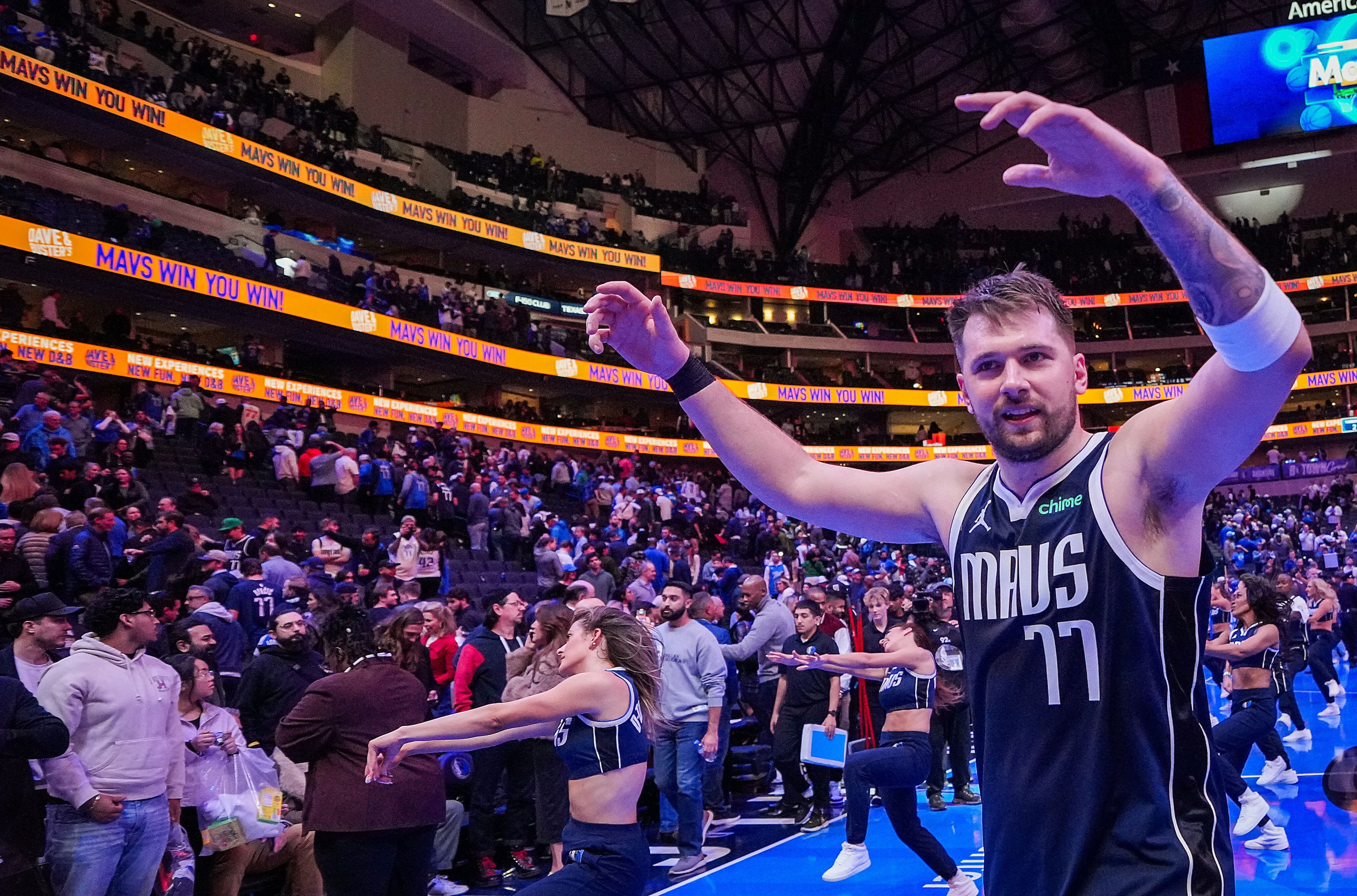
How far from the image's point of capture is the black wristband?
2250 mm

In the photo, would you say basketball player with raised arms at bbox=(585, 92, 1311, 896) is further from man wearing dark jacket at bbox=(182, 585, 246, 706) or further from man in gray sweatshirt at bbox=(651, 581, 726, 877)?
man wearing dark jacket at bbox=(182, 585, 246, 706)

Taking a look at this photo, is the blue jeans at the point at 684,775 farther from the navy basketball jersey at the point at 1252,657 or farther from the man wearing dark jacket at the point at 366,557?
the man wearing dark jacket at the point at 366,557

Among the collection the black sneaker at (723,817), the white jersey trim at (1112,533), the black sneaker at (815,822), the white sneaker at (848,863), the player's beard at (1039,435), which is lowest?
the black sneaker at (723,817)

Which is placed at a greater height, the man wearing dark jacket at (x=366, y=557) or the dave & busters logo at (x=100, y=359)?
the dave & busters logo at (x=100, y=359)

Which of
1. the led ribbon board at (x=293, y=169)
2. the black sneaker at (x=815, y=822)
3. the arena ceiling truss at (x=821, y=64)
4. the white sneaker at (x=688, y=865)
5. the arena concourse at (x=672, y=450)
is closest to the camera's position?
the arena concourse at (x=672, y=450)

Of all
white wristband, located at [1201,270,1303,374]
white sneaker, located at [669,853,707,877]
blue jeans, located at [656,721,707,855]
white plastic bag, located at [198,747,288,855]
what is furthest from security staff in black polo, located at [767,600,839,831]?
white wristband, located at [1201,270,1303,374]

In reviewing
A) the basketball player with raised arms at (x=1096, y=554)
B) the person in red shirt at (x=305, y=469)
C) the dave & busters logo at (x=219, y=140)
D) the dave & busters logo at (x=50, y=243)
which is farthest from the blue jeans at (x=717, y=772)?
the dave & busters logo at (x=219, y=140)

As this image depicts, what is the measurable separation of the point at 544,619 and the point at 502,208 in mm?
28589

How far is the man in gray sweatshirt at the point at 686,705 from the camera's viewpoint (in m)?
8.03

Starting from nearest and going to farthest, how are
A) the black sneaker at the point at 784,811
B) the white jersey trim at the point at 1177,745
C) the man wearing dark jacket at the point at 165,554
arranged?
the white jersey trim at the point at 1177,745
the black sneaker at the point at 784,811
the man wearing dark jacket at the point at 165,554

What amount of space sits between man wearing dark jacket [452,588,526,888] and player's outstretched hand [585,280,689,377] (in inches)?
221

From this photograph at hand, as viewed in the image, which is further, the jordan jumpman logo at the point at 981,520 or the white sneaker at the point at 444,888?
the white sneaker at the point at 444,888

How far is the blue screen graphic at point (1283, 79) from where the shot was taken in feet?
114

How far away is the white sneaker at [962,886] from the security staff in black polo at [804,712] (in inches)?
108
